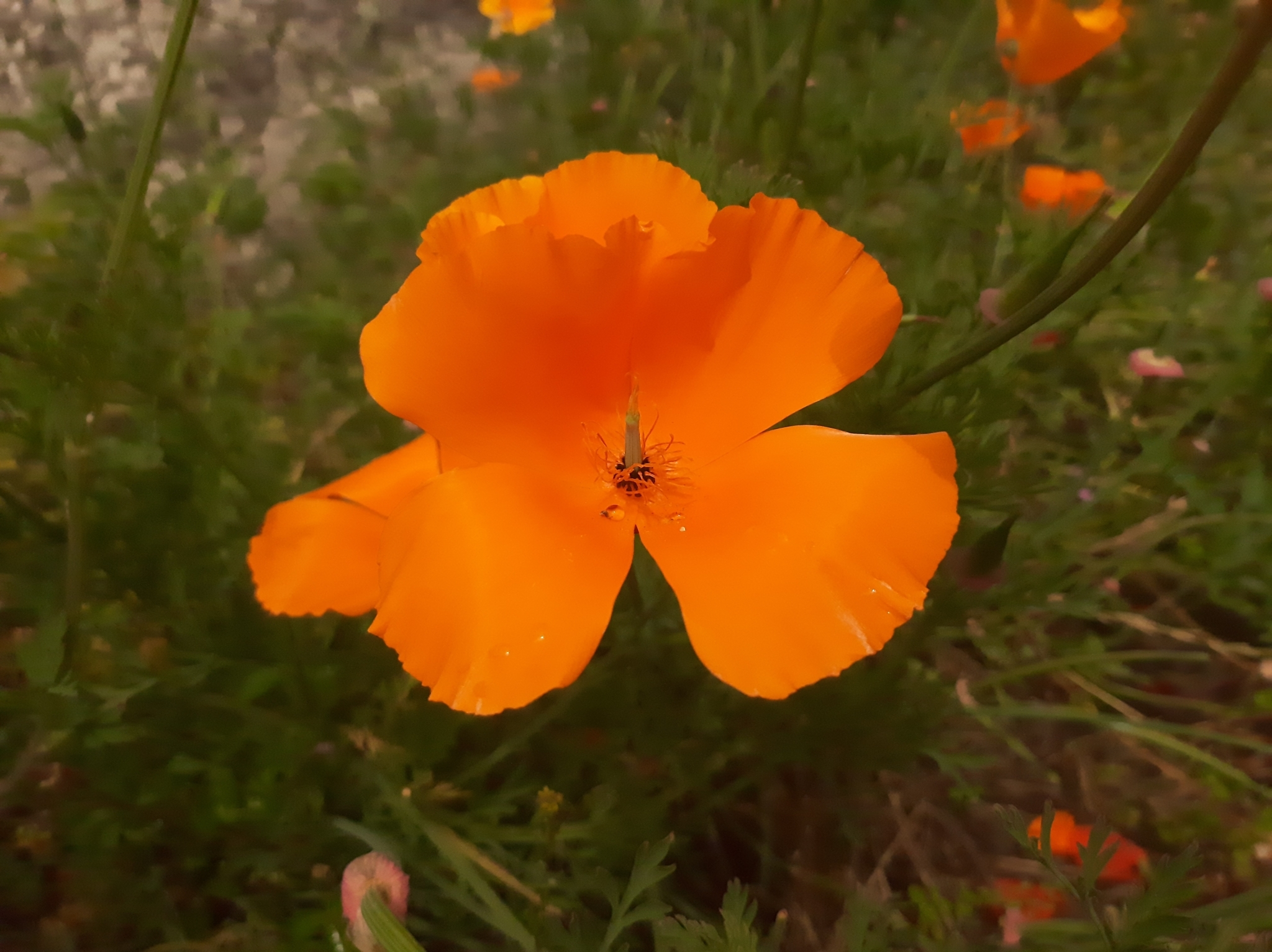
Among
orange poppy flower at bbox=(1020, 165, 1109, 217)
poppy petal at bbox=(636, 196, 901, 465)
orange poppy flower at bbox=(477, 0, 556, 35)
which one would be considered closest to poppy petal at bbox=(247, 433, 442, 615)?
poppy petal at bbox=(636, 196, 901, 465)

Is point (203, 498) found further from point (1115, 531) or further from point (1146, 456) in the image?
point (1115, 531)

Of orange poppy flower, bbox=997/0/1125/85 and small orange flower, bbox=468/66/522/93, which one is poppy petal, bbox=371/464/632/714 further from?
small orange flower, bbox=468/66/522/93

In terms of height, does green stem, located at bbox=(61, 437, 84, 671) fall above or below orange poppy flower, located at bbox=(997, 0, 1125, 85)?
below

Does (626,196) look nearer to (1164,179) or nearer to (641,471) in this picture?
(641,471)

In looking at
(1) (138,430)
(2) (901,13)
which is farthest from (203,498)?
(2) (901,13)

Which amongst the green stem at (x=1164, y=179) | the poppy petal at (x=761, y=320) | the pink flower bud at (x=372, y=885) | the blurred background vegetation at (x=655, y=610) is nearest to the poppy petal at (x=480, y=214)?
the poppy petal at (x=761, y=320)

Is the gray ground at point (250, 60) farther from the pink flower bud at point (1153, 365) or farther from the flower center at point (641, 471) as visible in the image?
the pink flower bud at point (1153, 365)

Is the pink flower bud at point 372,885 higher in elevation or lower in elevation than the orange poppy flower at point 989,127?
lower

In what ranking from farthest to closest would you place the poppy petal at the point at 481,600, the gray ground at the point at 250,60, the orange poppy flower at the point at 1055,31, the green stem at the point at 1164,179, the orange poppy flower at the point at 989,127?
the gray ground at the point at 250,60 → the orange poppy flower at the point at 989,127 → the orange poppy flower at the point at 1055,31 → the poppy petal at the point at 481,600 → the green stem at the point at 1164,179
